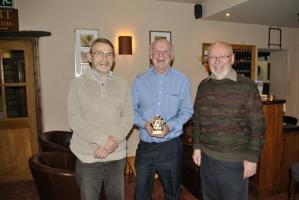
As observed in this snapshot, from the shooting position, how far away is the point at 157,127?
175 cm

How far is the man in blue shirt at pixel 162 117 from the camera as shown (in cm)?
185

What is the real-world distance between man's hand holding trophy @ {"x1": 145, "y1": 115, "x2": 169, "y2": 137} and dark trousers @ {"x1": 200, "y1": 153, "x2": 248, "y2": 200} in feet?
1.10

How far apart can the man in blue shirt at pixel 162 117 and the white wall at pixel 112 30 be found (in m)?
1.94

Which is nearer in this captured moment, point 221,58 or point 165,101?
point 221,58

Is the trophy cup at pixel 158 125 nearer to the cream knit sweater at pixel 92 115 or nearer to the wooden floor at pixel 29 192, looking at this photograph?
the cream knit sweater at pixel 92 115

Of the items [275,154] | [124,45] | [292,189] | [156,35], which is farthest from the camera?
[156,35]

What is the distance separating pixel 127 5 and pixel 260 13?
2043mm

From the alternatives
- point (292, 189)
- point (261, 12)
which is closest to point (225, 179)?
point (292, 189)

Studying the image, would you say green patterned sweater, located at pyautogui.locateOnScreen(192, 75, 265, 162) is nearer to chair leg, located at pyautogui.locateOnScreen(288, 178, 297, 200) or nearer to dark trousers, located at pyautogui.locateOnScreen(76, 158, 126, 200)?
dark trousers, located at pyautogui.locateOnScreen(76, 158, 126, 200)

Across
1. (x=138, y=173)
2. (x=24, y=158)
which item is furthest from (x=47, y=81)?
(x=138, y=173)

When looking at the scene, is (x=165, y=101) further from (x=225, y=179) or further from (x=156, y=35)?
(x=156, y=35)

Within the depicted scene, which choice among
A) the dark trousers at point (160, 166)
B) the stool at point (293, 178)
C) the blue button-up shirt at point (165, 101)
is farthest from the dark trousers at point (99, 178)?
the stool at point (293, 178)

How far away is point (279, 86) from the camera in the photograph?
5234mm

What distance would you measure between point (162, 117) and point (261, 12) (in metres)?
2.82
